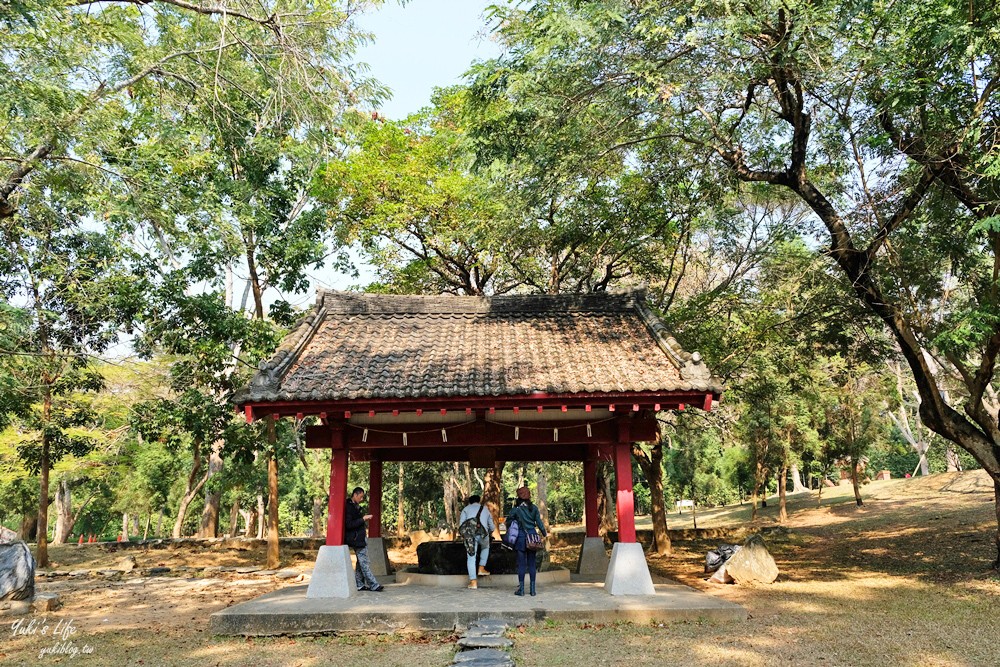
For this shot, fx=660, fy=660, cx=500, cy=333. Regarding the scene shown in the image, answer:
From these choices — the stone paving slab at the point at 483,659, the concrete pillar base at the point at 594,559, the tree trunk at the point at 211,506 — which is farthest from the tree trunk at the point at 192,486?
the stone paving slab at the point at 483,659

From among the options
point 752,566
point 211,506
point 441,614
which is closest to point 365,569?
point 441,614

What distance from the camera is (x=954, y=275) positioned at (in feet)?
39.5

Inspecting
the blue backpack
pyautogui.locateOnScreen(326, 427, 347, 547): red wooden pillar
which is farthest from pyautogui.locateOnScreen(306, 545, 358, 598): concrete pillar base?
the blue backpack

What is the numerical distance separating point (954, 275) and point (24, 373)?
21193mm

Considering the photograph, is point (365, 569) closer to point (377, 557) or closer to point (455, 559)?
point (455, 559)

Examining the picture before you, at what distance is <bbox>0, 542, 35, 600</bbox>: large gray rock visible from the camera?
33.5 ft

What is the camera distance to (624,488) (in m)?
9.91

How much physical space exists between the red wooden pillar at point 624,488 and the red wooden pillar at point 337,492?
4.19 metres

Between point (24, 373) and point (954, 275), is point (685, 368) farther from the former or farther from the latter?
point (24, 373)

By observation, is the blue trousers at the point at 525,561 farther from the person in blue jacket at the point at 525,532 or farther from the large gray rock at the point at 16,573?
the large gray rock at the point at 16,573

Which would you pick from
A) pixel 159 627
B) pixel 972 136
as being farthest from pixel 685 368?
pixel 159 627

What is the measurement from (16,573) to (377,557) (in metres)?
5.78

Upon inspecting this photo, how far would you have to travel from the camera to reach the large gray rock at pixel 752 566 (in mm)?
11602

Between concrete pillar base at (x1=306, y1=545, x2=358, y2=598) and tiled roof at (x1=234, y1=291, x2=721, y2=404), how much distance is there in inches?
97.4
